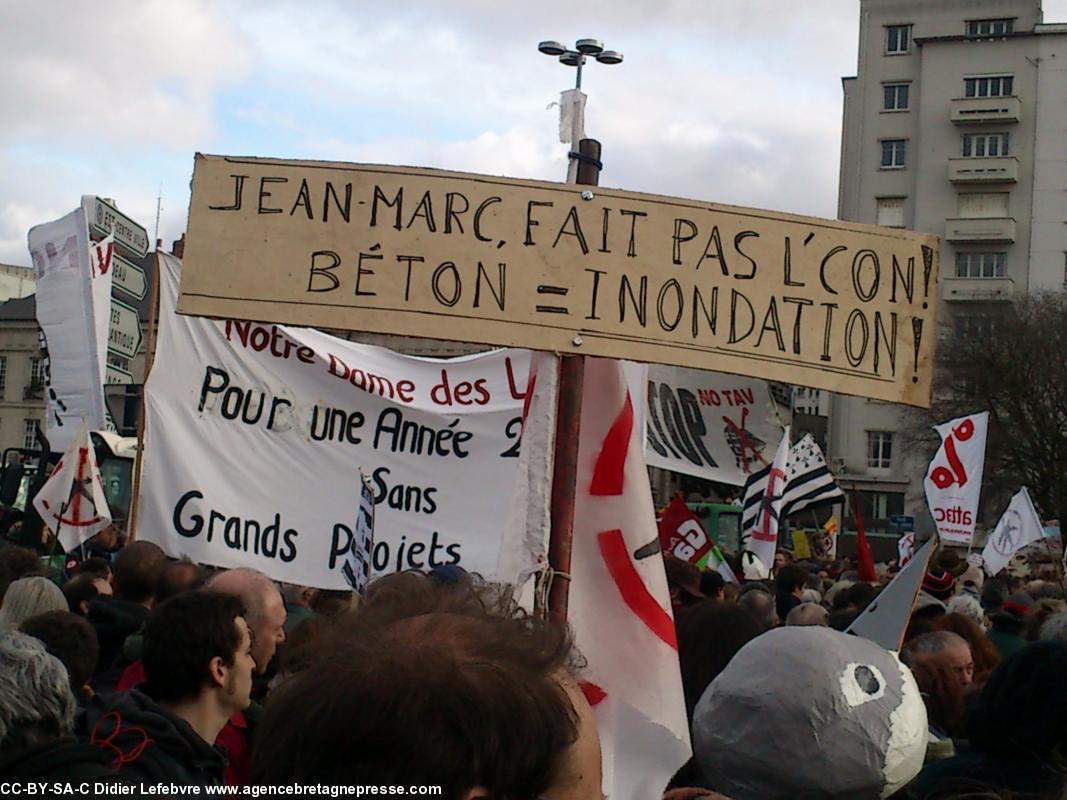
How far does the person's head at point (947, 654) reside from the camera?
4.82 meters

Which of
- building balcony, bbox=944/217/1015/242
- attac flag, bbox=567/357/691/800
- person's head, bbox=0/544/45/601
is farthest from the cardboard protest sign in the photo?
building balcony, bbox=944/217/1015/242

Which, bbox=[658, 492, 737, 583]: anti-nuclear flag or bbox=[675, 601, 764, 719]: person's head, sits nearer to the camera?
bbox=[675, 601, 764, 719]: person's head

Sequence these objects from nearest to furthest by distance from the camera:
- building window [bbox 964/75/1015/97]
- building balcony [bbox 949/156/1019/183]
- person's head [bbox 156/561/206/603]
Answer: person's head [bbox 156/561/206/603]
building balcony [bbox 949/156/1019/183]
building window [bbox 964/75/1015/97]

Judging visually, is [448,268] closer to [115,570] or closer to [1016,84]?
[115,570]

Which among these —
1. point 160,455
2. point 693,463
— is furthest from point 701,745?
point 693,463

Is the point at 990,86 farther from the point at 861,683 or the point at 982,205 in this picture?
the point at 861,683

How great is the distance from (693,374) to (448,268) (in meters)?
6.67

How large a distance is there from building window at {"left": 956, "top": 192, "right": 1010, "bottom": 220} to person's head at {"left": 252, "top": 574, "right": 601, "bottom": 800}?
199 ft

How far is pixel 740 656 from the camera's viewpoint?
8.66ft

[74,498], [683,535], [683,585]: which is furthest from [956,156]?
[683,585]

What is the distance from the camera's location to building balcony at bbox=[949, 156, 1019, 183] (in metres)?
58.3

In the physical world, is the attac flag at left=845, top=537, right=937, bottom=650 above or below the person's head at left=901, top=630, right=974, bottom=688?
above

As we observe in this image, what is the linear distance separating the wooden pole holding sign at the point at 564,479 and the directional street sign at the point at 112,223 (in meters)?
7.57

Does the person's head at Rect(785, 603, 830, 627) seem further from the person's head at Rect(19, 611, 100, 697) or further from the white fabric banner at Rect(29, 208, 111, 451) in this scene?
the white fabric banner at Rect(29, 208, 111, 451)
